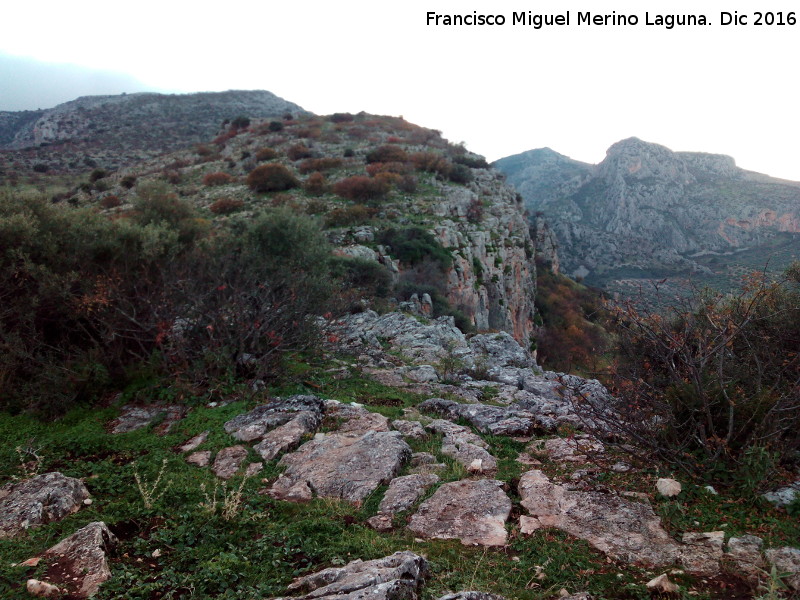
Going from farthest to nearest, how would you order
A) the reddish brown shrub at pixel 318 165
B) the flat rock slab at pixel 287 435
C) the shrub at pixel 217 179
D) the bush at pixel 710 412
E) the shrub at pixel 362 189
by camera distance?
A: 1. the reddish brown shrub at pixel 318 165
2. the shrub at pixel 217 179
3. the shrub at pixel 362 189
4. the flat rock slab at pixel 287 435
5. the bush at pixel 710 412

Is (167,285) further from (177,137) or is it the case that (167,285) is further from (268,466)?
(177,137)

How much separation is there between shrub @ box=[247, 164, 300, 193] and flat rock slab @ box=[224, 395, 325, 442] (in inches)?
825

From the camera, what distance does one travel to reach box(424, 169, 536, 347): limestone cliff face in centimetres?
2152

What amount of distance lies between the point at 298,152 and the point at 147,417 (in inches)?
1079

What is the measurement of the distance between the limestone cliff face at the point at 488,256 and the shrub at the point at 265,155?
478 inches

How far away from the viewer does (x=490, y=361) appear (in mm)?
10836

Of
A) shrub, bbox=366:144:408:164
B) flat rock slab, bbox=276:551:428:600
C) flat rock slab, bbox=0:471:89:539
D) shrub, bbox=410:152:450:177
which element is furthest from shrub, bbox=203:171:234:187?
flat rock slab, bbox=276:551:428:600

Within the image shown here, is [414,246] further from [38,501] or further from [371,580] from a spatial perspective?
[371,580]

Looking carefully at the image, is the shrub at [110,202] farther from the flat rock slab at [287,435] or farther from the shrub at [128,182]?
the flat rock slab at [287,435]

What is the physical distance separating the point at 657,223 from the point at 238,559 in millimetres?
76809

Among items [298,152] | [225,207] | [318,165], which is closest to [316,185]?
[318,165]

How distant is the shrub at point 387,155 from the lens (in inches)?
1193

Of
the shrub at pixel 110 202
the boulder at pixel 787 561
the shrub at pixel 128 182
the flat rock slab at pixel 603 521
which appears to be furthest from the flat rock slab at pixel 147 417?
the shrub at pixel 128 182

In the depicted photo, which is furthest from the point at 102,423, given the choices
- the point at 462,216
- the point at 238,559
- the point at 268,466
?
the point at 462,216
